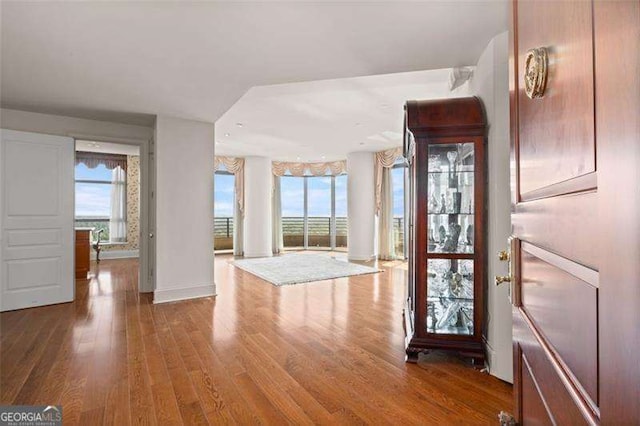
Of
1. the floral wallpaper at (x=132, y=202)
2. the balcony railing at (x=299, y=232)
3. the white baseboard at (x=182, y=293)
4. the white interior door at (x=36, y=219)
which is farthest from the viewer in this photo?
the balcony railing at (x=299, y=232)

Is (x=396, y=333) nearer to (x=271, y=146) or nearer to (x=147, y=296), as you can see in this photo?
(x=147, y=296)

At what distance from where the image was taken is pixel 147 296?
4.28 m

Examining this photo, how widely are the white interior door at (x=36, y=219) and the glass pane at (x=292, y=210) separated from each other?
228 inches

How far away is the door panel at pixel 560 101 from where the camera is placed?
51 centimetres

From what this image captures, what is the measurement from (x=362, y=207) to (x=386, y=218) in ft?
2.09

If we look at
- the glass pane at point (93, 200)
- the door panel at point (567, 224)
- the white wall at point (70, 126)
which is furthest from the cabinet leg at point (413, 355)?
the glass pane at point (93, 200)

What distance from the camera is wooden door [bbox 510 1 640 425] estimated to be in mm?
403

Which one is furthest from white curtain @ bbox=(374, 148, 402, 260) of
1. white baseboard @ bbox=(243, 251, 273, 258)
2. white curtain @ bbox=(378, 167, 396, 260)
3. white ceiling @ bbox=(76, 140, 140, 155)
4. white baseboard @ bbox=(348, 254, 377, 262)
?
white ceiling @ bbox=(76, 140, 140, 155)

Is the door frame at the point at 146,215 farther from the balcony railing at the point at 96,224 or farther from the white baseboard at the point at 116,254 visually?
the balcony railing at the point at 96,224

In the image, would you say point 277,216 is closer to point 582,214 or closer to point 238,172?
point 238,172

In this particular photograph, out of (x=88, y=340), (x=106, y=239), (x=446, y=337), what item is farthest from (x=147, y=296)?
(x=106, y=239)

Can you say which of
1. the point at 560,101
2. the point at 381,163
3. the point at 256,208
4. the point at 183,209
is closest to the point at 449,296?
the point at 560,101

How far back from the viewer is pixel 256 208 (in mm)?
8367

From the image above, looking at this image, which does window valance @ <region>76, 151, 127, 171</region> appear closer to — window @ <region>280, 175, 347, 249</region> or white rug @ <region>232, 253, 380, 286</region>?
white rug @ <region>232, 253, 380, 286</region>
